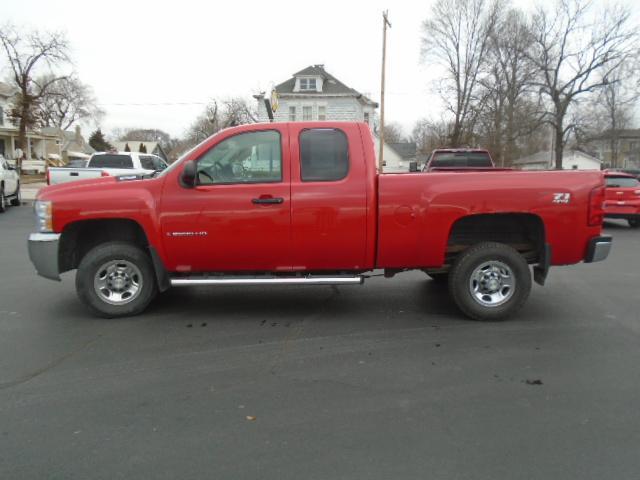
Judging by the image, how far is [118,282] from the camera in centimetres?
530

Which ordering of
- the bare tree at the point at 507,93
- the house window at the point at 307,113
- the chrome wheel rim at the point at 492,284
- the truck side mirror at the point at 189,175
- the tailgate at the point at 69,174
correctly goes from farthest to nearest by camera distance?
the house window at the point at 307,113 → the bare tree at the point at 507,93 → the tailgate at the point at 69,174 → the chrome wheel rim at the point at 492,284 → the truck side mirror at the point at 189,175

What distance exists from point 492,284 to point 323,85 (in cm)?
4395

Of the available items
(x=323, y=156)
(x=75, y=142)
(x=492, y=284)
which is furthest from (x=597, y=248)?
(x=75, y=142)

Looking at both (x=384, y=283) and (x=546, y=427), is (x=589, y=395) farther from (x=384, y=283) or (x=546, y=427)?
(x=384, y=283)

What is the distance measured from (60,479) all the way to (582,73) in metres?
45.9

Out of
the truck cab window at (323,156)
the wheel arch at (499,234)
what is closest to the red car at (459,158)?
the wheel arch at (499,234)

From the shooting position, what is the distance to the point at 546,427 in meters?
3.14

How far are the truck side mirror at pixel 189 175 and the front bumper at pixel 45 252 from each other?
142 centimetres

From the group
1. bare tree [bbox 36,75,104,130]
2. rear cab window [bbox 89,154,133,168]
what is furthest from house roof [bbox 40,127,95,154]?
rear cab window [bbox 89,154,133,168]

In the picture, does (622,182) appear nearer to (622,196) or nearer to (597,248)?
(622,196)

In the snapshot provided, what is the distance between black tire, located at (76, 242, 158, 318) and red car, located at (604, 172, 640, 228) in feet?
40.5

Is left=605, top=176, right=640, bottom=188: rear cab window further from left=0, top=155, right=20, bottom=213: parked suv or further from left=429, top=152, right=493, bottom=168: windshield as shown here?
left=0, top=155, right=20, bottom=213: parked suv

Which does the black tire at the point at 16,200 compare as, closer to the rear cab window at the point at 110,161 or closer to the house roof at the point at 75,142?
the rear cab window at the point at 110,161

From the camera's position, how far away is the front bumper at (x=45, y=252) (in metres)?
5.09
